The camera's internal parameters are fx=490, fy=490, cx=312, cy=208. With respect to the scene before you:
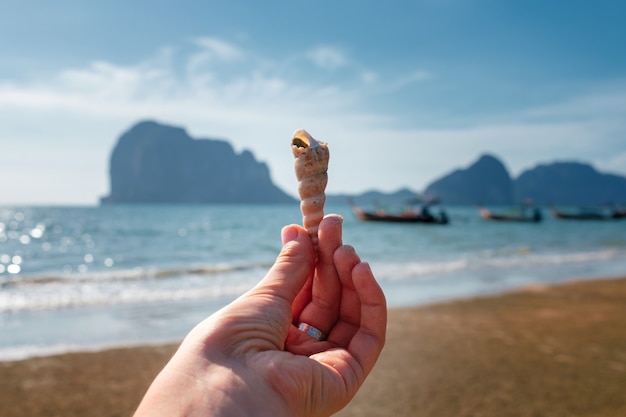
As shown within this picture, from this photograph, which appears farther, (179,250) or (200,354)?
(179,250)

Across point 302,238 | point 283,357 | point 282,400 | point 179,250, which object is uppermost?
point 302,238

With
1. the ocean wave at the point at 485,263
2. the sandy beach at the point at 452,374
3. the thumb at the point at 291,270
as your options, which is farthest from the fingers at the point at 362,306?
the ocean wave at the point at 485,263

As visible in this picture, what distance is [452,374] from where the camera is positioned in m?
6.66

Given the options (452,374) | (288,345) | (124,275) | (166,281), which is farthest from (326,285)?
(124,275)

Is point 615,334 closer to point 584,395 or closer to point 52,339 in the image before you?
point 584,395

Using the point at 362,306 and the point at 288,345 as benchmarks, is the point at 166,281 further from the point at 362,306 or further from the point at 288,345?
the point at 362,306

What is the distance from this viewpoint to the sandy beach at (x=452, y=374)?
570cm

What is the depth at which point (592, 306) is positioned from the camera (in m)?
11.1

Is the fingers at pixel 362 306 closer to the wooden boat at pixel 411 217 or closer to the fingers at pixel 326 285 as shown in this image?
the fingers at pixel 326 285

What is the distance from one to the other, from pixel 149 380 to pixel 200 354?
5.43m

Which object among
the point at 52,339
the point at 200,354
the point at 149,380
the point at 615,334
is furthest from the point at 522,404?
the point at 52,339

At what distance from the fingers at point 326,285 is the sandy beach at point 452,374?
3755 mm

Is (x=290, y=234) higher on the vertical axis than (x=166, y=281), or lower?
higher

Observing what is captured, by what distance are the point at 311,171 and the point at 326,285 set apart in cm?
52
